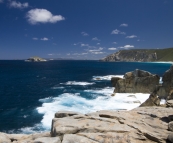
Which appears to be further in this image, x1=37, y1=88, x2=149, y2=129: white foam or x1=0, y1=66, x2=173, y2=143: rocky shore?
x1=37, y1=88, x2=149, y2=129: white foam

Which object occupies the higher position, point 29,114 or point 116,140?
point 116,140

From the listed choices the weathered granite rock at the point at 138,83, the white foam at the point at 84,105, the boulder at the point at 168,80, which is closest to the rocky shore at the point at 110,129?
the white foam at the point at 84,105

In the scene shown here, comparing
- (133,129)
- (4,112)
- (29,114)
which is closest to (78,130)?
(133,129)

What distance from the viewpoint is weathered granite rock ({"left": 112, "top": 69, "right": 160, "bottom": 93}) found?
58281mm

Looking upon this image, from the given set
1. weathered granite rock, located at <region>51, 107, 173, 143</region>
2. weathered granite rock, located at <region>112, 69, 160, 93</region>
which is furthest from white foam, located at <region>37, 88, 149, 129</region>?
weathered granite rock, located at <region>51, 107, 173, 143</region>

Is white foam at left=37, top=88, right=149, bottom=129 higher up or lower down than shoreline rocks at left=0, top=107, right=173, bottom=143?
lower down

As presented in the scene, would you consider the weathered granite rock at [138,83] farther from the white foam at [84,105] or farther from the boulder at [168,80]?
the boulder at [168,80]

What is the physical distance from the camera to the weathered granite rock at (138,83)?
58.3m

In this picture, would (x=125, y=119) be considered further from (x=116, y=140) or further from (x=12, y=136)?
(x=12, y=136)

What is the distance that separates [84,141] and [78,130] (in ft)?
5.87

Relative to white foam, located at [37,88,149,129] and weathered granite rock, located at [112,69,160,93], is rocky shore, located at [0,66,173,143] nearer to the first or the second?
white foam, located at [37,88,149,129]

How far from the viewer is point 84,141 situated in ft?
42.8

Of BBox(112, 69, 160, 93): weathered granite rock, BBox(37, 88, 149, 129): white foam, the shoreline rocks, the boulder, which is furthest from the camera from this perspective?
BBox(112, 69, 160, 93): weathered granite rock

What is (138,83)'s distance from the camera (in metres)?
58.7
